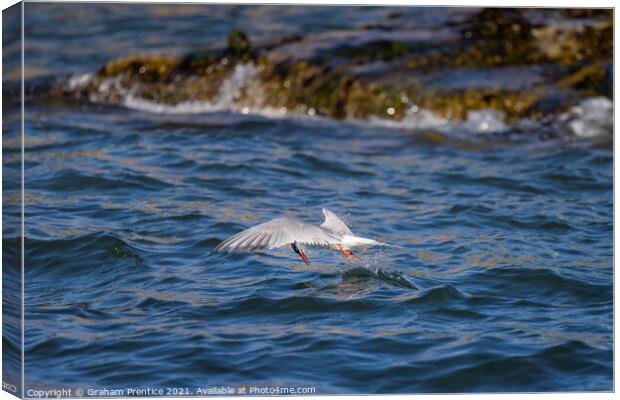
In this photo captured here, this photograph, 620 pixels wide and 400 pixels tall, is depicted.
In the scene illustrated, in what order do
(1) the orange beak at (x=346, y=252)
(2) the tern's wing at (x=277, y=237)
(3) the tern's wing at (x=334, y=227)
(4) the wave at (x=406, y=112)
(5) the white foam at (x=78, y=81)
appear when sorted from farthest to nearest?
(5) the white foam at (x=78, y=81)
(4) the wave at (x=406, y=112)
(1) the orange beak at (x=346, y=252)
(3) the tern's wing at (x=334, y=227)
(2) the tern's wing at (x=277, y=237)

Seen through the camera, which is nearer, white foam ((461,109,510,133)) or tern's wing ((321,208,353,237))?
tern's wing ((321,208,353,237))

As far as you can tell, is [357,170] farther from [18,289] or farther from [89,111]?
[18,289]

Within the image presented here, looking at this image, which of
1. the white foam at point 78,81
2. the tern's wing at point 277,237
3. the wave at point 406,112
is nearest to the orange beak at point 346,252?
the tern's wing at point 277,237

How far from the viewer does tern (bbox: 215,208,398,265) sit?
272 inches

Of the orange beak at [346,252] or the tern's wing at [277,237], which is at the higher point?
the tern's wing at [277,237]

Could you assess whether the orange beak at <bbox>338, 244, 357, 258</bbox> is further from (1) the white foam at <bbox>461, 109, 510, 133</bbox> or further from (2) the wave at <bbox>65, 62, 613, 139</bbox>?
(1) the white foam at <bbox>461, 109, 510, 133</bbox>

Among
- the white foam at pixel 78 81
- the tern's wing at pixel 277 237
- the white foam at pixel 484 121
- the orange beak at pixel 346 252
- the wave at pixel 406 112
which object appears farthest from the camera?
the white foam at pixel 78 81

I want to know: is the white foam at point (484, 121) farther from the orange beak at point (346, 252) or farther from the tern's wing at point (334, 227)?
the tern's wing at point (334, 227)

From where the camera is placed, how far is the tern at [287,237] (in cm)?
690

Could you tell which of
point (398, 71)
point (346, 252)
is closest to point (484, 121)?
point (398, 71)


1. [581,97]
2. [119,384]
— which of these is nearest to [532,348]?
[119,384]

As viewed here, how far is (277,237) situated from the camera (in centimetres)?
697

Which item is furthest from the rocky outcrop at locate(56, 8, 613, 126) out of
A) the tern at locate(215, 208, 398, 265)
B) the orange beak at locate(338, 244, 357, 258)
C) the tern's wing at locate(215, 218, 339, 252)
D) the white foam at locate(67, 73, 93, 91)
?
the tern's wing at locate(215, 218, 339, 252)

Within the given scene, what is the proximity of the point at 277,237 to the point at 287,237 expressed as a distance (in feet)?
0.23
